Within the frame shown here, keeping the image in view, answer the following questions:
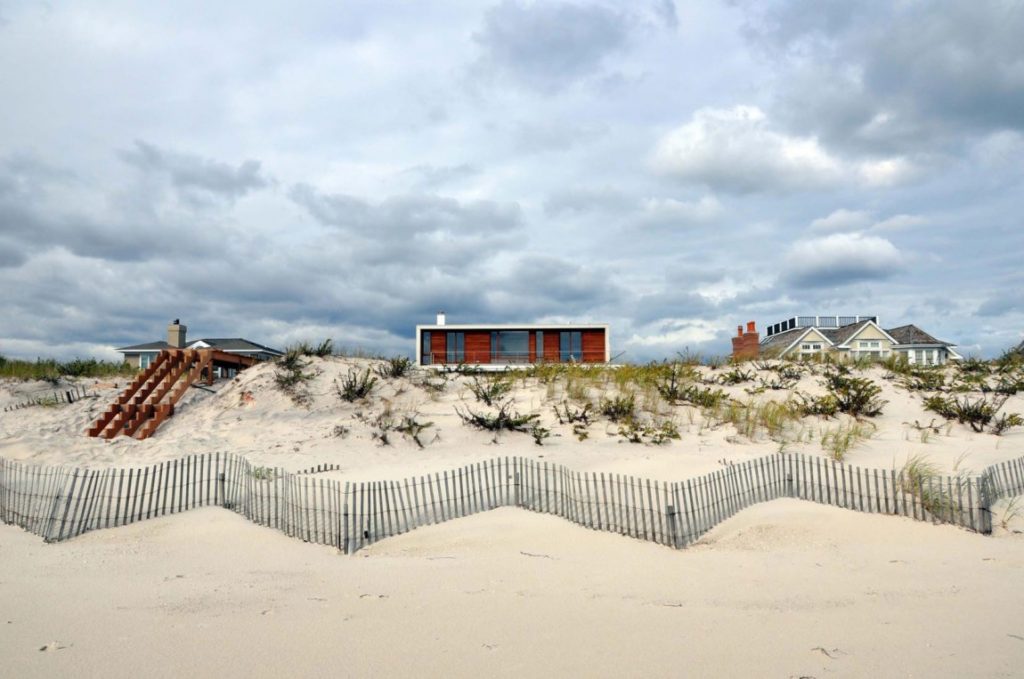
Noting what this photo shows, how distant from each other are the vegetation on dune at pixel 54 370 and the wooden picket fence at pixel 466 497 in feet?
48.6

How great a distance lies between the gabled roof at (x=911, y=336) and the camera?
176 feet

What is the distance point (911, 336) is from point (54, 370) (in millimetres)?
55609

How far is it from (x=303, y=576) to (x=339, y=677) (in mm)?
3091

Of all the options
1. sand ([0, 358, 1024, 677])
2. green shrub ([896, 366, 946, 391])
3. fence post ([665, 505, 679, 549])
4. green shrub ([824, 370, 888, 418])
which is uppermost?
green shrub ([896, 366, 946, 391])

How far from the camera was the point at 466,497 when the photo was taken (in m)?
11.3

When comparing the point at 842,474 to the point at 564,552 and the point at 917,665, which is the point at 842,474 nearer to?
the point at 564,552

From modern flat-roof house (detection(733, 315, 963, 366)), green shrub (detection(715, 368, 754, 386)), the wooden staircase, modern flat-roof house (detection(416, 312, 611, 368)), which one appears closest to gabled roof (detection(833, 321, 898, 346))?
modern flat-roof house (detection(733, 315, 963, 366))

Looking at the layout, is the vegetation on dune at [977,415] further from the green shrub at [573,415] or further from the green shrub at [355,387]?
the green shrub at [355,387]

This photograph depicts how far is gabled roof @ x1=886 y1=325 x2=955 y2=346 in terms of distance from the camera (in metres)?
53.7

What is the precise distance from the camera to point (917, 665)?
5.97m

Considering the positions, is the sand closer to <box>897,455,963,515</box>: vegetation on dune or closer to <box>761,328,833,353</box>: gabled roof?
<box>897,455,963,515</box>: vegetation on dune

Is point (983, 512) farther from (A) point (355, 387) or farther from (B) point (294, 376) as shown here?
(B) point (294, 376)

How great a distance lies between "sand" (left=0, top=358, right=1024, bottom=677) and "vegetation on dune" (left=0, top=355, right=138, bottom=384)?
54.5ft

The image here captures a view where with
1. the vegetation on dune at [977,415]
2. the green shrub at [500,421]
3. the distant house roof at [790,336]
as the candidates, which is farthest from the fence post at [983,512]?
the distant house roof at [790,336]
